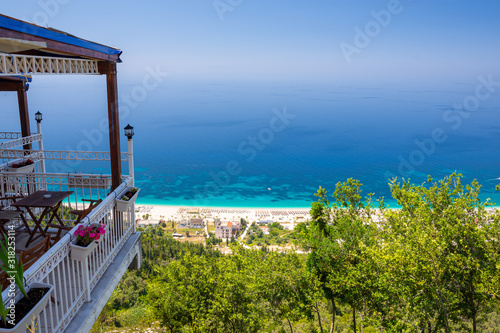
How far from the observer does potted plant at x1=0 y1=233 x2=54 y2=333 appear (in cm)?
231

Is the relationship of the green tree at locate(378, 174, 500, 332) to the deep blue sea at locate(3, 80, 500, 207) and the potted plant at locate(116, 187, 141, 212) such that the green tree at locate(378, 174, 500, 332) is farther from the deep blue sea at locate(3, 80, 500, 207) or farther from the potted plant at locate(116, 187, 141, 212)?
the deep blue sea at locate(3, 80, 500, 207)

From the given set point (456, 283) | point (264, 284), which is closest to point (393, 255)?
point (456, 283)

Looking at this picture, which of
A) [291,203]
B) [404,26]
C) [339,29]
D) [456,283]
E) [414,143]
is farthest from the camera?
[339,29]

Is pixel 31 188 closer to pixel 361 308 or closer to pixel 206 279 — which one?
pixel 206 279

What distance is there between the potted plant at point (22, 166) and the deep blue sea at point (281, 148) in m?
35.9

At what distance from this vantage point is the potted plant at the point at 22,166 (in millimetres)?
6439

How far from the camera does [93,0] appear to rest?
125 ft

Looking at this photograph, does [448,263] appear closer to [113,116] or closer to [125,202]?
[125,202]

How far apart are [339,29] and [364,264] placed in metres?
101

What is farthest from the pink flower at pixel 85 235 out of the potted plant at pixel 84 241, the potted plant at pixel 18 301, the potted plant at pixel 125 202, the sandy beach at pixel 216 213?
the sandy beach at pixel 216 213

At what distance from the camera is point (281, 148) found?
68.6 metres

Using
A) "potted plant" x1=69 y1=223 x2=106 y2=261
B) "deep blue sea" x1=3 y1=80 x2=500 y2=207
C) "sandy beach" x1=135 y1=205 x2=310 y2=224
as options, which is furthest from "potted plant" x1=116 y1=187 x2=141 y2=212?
"deep blue sea" x1=3 y1=80 x2=500 y2=207

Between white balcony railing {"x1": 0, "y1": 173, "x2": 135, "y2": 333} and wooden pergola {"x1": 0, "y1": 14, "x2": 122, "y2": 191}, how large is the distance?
2.43 feet

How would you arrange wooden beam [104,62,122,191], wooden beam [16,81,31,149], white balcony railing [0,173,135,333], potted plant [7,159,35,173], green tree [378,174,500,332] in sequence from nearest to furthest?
white balcony railing [0,173,135,333], green tree [378,174,500,332], wooden beam [104,62,122,191], potted plant [7,159,35,173], wooden beam [16,81,31,149]
